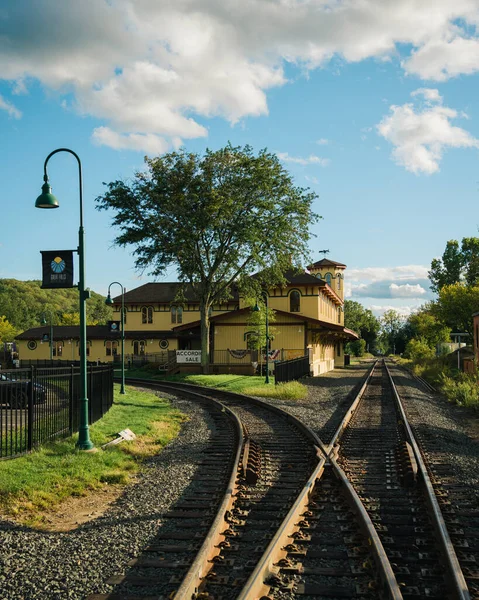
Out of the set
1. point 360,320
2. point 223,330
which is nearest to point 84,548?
point 223,330

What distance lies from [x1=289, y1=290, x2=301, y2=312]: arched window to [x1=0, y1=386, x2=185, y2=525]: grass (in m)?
36.2

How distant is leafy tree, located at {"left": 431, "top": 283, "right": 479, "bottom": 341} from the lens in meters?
59.7

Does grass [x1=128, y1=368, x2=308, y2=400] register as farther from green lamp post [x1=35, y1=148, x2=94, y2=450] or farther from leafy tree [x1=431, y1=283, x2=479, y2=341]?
leafy tree [x1=431, y1=283, x2=479, y2=341]

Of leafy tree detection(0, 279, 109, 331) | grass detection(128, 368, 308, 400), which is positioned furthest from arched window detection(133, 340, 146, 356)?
leafy tree detection(0, 279, 109, 331)

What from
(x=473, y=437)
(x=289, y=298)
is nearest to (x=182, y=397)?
(x=473, y=437)

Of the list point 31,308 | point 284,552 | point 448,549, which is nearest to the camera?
point 448,549

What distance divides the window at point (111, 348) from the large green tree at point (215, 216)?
25460 millimetres

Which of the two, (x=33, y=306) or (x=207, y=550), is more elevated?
(x=33, y=306)

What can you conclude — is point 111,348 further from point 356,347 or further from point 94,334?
point 356,347

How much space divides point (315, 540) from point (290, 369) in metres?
27.8

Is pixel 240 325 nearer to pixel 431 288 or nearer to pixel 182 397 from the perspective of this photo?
pixel 182 397

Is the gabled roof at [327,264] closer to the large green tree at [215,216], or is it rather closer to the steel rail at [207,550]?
the large green tree at [215,216]

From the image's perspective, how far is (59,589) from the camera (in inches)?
211

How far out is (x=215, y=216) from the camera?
121ft
